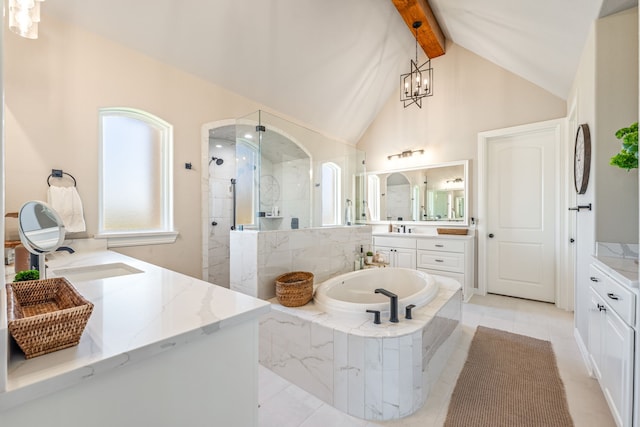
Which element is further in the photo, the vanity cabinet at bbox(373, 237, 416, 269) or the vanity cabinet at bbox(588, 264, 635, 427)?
the vanity cabinet at bbox(373, 237, 416, 269)

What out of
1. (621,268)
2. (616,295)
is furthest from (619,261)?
(616,295)

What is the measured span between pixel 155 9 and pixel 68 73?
0.89 meters

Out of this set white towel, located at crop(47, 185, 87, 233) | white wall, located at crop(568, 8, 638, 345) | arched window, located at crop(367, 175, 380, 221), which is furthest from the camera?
arched window, located at crop(367, 175, 380, 221)

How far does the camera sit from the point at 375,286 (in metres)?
2.91

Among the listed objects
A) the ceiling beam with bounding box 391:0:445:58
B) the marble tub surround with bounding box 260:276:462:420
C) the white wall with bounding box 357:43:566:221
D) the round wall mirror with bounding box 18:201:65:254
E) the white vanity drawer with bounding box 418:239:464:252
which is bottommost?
the marble tub surround with bounding box 260:276:462:420

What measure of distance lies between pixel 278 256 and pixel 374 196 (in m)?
3.02

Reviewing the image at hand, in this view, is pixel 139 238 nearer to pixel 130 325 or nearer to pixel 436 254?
pixel 130 325

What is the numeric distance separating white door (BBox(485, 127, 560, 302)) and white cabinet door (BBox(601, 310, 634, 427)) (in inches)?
90.1

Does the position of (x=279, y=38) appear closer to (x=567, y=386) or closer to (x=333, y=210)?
(x=333, y=210)

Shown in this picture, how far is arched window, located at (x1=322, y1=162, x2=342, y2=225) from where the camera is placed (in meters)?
3.17

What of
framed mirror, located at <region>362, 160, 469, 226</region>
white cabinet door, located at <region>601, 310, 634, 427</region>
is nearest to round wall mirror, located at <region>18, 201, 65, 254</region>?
white cabinet door, located at <region>601, 310, 634, 427</region>

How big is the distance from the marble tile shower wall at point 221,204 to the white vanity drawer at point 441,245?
2.80 meters

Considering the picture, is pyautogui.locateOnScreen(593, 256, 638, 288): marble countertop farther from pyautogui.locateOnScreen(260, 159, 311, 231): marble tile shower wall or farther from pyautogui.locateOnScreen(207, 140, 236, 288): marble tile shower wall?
pyautogui.locateOnScreen(207, 140, 236, 288): marble tile shower wall

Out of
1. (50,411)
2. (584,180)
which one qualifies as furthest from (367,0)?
(50,411)
